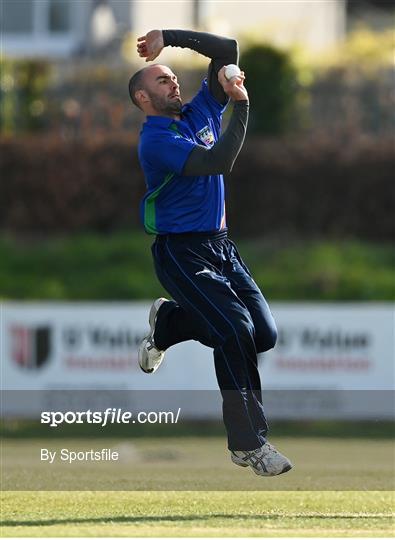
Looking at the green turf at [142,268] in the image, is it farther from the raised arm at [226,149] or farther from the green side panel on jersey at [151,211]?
the raised arm at [226,149]

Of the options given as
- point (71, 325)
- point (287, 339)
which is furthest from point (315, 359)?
point (71, 325)

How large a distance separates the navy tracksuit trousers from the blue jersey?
88 mm

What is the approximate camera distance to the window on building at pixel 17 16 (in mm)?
26438

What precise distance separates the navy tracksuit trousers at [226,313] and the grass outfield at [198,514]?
0.47 m

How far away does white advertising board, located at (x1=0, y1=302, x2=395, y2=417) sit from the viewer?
15.9 m

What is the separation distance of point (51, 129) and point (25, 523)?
1582 centimetres

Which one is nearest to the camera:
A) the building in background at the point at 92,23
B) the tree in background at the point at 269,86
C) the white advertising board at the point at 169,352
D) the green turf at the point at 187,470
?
the green turf at the point at 187,470

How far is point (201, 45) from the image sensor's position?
26.6 feet

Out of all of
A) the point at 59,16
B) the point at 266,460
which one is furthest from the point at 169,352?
the point at 59,16

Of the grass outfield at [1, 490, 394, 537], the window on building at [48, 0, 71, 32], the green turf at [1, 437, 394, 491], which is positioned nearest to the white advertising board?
the green turf at [1, 437, 394, 491]

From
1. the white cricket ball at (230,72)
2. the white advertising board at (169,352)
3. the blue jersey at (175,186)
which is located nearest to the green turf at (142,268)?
the white advertising board at (169,352)

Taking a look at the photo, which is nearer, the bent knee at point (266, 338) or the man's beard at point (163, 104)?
the man's beard at point (163, 104)

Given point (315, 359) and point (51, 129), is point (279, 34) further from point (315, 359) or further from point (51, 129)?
point (315, 359)

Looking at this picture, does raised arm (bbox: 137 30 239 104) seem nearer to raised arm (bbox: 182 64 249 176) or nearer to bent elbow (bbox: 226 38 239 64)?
bent elbow (bbox: 226 38 239 64)
